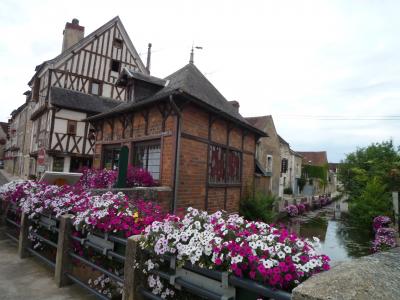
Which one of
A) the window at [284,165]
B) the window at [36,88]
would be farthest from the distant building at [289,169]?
the window at [36,88]

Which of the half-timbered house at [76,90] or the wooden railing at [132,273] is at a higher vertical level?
the half-timbered house at [76,90]

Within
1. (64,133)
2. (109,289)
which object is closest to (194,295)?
(109,289)

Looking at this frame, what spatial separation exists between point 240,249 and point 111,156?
9.27 meters

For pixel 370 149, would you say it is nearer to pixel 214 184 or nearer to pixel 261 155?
pixel 261 155

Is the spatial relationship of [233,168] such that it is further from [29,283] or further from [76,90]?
[76,90]

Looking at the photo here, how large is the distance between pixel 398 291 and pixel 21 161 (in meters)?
30.1

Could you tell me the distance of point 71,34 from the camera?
2030 centimetres

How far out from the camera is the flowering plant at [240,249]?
159 cm

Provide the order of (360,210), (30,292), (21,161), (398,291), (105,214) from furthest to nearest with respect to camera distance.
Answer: (21,161), (360,210), (30,292), (105,214), (398,291)

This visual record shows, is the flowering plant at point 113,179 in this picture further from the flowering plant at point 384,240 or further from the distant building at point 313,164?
the distant building at point 313,164

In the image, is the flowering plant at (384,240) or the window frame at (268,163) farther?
the window frame at (268,163)

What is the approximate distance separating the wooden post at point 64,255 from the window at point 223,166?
5.71 meters

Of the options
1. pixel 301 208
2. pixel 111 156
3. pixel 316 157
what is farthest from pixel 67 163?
pixel 316 157

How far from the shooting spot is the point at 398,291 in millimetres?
1216
